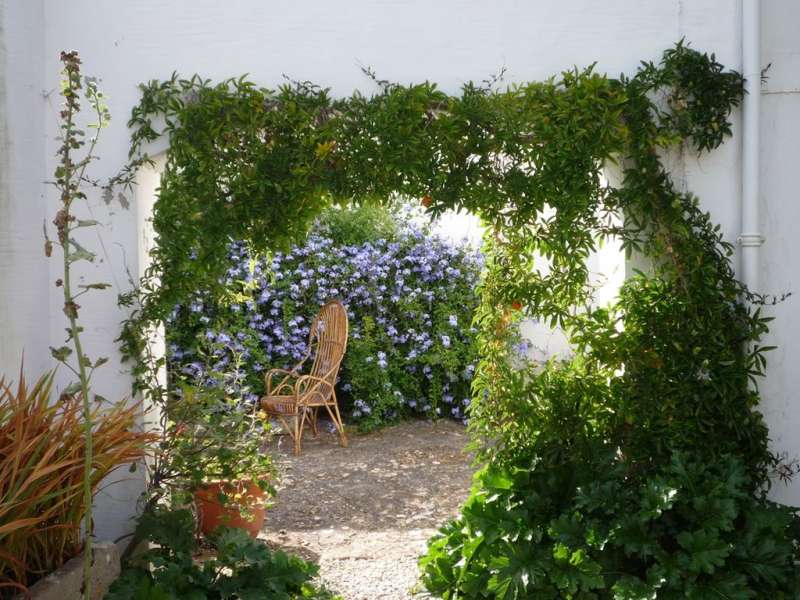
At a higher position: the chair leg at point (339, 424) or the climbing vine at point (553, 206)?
the climbing vine at point (553, 206)

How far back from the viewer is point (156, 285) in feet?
12.1

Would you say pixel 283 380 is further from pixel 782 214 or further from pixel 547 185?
pixel 782 214

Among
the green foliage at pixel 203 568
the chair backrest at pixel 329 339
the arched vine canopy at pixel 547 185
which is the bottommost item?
the green foliage at pixel 203 568

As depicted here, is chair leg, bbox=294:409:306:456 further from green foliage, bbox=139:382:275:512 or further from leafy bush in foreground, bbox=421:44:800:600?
leafy bush in foreground, bbox=421:44:800:600

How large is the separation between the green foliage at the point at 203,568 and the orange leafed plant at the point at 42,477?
36cm

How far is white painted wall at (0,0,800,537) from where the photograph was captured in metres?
3.54

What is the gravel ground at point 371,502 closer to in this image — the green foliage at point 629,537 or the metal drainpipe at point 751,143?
the green foliage at point 629,537

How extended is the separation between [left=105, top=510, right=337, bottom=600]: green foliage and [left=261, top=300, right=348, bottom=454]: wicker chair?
3.00 metres

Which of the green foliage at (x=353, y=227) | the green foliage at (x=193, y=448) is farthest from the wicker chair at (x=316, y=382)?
the green foliage at (x=193, y=448)

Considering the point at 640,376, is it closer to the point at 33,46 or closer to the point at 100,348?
the point at 100,348

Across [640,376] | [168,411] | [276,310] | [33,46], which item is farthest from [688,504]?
[276,310]

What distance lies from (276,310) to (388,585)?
12.1ft

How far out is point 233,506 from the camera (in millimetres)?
4105

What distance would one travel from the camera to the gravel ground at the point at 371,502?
432 centimetres
